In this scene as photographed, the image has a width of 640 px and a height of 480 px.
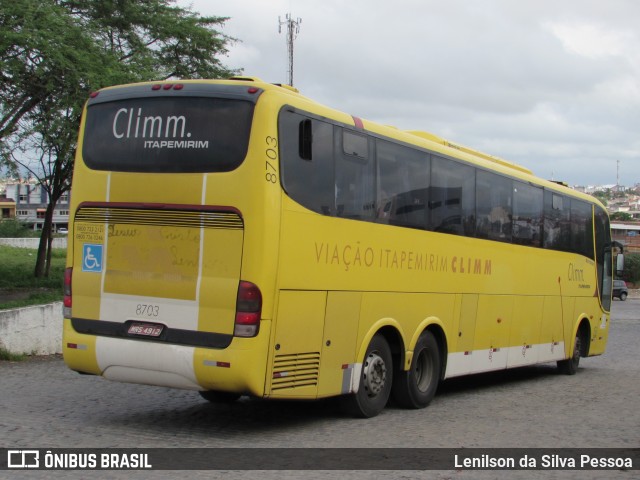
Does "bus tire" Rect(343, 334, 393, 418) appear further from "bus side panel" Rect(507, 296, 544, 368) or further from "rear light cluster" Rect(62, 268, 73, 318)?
"bus side panel" Rect(507, 296, 544, 368)

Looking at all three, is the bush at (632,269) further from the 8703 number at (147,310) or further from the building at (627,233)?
the 8703 number at (147,310)

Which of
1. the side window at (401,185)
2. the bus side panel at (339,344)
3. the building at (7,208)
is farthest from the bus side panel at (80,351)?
the building at (7,208)

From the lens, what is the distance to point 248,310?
870cm

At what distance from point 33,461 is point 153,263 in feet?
7.96

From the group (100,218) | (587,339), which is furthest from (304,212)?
(587,339)

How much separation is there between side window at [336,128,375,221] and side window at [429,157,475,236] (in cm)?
174

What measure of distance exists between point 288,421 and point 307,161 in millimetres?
3054

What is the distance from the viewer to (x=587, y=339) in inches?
748

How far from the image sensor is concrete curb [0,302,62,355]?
15.0 meters

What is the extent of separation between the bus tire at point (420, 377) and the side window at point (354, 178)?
229 centimetres

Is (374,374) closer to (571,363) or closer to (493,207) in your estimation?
(493,207)

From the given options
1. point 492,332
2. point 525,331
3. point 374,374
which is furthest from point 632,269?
point 374,374

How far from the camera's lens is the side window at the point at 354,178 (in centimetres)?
1005
